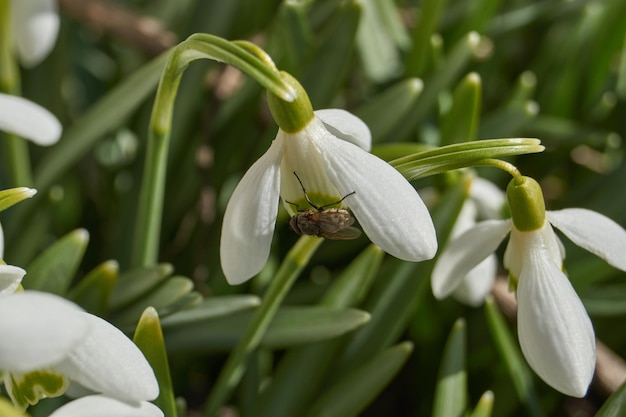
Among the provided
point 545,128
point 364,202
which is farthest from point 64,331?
point 545,128

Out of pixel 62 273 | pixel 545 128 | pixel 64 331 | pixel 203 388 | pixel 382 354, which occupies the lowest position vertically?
pixel 203 388

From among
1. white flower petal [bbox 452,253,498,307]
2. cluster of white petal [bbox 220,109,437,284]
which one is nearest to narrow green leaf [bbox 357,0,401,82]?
white flower petal [bbox 452,253,498,307]

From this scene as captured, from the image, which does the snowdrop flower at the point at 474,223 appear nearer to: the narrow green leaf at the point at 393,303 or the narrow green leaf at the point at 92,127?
the narrow green leaf at the point at 393,303

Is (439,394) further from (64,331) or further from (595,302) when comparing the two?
(64,331)

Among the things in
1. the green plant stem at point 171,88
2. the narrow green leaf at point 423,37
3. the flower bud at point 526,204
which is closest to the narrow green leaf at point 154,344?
the green plant stem at point 171,88

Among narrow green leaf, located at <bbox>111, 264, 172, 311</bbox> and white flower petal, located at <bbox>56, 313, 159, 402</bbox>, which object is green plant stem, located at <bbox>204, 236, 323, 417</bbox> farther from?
white flower petal, located at <bbox>56, 313, 159, 402</bbox>

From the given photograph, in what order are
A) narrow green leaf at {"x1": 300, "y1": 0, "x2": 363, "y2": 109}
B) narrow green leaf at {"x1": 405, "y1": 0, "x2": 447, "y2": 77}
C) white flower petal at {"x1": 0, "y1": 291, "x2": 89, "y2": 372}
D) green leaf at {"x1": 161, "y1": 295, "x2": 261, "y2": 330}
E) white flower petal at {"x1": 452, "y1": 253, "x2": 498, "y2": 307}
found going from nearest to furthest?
1. white flower petal at {"x1": 0, "y1": 291, "x2": 89, "y2": 372}
2. green leaf at {"x1": 161, "y1": 295, "x2": 261, "y2": 330}
3. white flower petal at {"x1": 452, "y1": 253, "x2": 498, "y2": 307}
4. narrow green leaf at {"x1": 300, "y1": 0, "x2": 363, "y2": 109}
5. narrow green leaf at {"x1": 405, "y1": 0, "x2": 447, "y2": 77}
